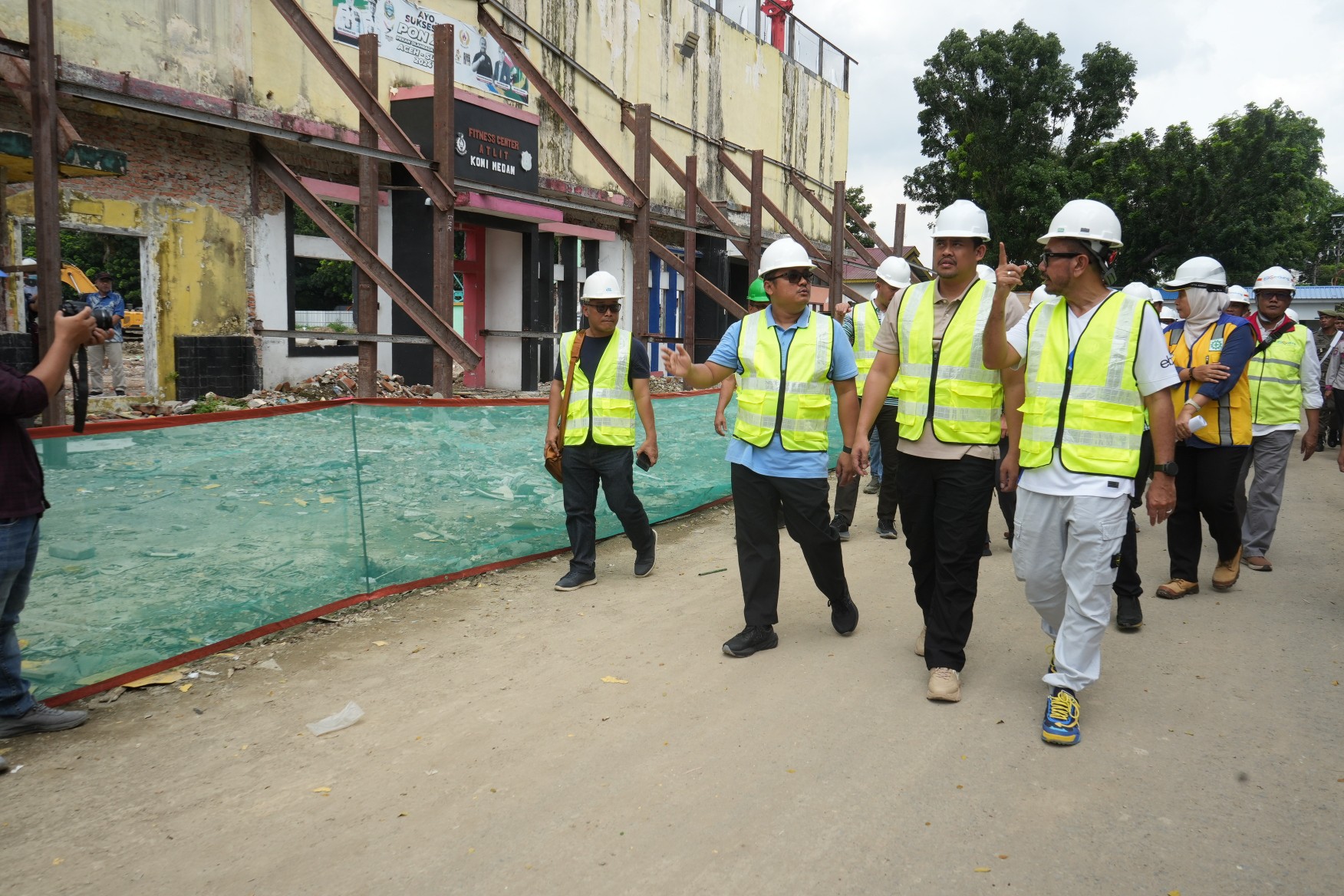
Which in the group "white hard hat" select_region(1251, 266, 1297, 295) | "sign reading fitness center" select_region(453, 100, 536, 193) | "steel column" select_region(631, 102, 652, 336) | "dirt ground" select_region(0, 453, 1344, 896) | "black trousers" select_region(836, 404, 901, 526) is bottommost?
"dirt ground" select_region(0, 453, 1344, 896)

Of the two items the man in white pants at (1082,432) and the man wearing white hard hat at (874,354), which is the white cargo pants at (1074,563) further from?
the man wearing white hard hat at (874,354)

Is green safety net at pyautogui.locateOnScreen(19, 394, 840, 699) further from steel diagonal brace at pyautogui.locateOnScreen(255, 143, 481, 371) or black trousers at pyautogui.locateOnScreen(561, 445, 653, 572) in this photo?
steel diagonal brace at pyautogui.locateOnScreen(255, 143, 481, 371)

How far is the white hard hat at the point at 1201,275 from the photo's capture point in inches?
239

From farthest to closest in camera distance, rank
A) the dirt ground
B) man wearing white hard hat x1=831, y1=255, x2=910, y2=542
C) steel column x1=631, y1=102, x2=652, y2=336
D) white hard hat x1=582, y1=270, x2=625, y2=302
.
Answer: steel column x1=631, y1=102, x2=652, y2=336 → man wearing white hard hat x1=831, y1=255, x2=910, y2=542 → white hard hat x1=582, y1=270, x2=625, y2=302 → the dirt ground

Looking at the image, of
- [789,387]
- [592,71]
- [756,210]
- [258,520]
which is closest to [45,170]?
[258,520]

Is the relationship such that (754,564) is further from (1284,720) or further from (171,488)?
(171,488)

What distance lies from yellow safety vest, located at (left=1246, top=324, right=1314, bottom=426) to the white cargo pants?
3381mm

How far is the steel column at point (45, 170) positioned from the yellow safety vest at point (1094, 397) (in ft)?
16.4

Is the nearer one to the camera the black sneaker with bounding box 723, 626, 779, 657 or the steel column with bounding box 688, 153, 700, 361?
the black sneaker with bounding box 723, 626, 779, 657

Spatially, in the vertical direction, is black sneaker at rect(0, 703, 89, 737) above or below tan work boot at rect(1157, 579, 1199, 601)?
below

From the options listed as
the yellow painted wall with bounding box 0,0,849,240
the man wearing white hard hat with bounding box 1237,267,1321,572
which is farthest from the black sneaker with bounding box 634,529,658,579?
the yellow painted wall with bounding box 0,0,849,240

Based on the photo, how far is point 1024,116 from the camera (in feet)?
96.3

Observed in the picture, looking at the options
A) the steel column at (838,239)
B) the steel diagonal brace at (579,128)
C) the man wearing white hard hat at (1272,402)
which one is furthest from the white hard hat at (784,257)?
the steel column at (838,239)

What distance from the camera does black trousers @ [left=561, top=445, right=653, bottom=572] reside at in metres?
6.19
